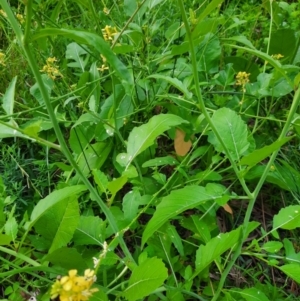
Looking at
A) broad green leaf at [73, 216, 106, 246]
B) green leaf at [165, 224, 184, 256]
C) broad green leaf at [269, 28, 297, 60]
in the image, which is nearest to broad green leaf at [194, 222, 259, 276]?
green leaf at [165, 224, 184, 256]

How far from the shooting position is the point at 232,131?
1013mm

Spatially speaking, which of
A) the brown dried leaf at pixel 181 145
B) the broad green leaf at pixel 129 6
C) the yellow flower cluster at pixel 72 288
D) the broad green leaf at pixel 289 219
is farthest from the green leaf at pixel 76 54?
the yellow flower cluster at pixel 72 288

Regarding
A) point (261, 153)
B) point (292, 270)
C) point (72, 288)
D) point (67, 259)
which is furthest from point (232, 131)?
point (72, 288)

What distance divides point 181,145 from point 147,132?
22 centimetres

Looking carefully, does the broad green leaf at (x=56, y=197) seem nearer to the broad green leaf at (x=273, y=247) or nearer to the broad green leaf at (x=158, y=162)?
the broad green leaf at (x=158, y=162)

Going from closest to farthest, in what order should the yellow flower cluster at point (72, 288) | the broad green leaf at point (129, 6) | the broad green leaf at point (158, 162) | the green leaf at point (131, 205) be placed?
the yellow flower cluster at point (72, 288), the green leaf at point (131, 205), the broad green leaf at point (158, 162), the broad green leaf at point (129, 6)

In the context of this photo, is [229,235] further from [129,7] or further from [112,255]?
[129,7]

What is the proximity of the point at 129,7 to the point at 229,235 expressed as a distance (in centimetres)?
72

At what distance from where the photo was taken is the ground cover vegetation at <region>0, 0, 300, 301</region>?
925mm

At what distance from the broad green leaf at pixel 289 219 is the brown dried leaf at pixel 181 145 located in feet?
1.03

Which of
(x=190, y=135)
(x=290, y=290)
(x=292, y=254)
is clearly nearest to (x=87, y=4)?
(x=190, y=135)

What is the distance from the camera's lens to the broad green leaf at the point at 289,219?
38.6 inches

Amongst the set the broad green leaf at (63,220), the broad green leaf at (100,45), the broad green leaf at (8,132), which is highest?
the broad green leaf at (100,45)

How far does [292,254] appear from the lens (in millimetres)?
1065
